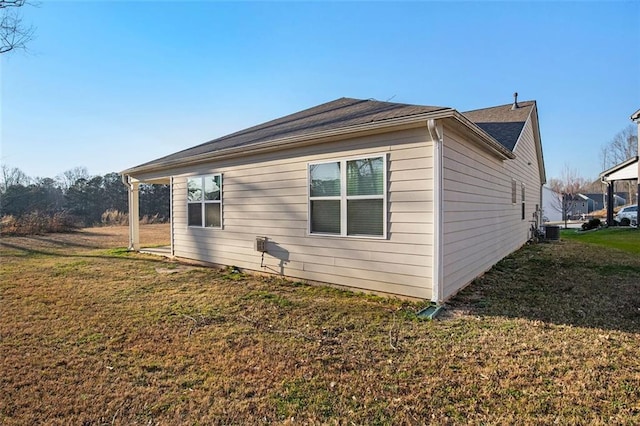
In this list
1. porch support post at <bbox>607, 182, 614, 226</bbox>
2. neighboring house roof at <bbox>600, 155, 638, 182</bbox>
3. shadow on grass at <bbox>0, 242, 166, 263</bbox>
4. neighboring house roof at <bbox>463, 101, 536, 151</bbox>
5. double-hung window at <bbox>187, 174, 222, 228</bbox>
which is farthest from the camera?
porch support post at <bbox>607, 182, 614, 226</bbox>

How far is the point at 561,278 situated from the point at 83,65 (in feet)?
41.2

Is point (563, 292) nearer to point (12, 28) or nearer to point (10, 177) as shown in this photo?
point (12, 28)

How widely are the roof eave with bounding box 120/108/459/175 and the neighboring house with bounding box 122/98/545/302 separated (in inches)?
0.7

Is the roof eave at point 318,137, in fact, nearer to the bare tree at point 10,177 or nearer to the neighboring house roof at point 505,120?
the neighboring house roof at point 505,120

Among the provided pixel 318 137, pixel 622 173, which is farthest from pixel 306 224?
pixel 622 173

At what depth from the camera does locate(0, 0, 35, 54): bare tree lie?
6.80 meters

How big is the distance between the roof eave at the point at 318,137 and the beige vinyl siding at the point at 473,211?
59 cm

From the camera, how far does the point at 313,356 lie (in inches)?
116

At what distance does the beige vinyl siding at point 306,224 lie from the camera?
14.6 feet

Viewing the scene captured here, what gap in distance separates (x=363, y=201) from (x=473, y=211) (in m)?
2.25

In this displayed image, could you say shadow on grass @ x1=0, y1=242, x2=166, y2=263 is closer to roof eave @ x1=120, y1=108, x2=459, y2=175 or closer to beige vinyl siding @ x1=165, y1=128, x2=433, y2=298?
beige vinyl siding @ x1=165, y1=128, x2=433, y2=298

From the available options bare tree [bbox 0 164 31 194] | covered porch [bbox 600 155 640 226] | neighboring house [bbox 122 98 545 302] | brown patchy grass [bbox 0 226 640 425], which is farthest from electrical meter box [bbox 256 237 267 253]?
bare tree [bbox 0 164 31 194]

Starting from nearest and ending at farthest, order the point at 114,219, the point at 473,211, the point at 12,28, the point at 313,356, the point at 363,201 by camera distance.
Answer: the point at 313,356, the point at 363,201, the point at 473,211, the point at 12,28, the point at 114,219

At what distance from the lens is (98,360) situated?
2914 mm
